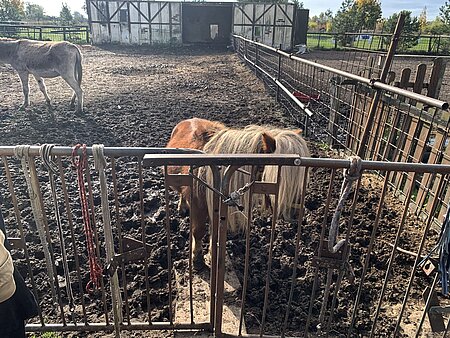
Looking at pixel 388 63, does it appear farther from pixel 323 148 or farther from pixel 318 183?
pixel 323 148

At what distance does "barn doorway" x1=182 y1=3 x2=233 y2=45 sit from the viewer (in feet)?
80.0

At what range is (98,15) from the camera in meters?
23.0

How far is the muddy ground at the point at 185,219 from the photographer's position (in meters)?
2.67

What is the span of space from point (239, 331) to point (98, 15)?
2530 centimetres

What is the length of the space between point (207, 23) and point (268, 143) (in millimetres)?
24814

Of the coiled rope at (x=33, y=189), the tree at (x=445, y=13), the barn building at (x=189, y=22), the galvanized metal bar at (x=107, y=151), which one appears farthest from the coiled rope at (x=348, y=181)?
the tree at (x=445, y=13)

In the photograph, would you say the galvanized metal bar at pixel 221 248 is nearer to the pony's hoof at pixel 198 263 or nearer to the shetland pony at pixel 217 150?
the shetland pony at pixel 217 150

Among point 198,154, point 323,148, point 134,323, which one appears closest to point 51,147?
point 198,154

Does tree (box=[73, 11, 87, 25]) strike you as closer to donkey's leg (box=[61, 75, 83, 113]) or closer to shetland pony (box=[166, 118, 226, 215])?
donkey's leg (box=[61, 75, 83, 113])

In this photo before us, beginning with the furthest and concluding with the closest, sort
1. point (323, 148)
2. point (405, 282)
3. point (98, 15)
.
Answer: point (98, 15) → point (323, 148) → point (405, 282)

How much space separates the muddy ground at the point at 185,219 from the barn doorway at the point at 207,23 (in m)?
16.0

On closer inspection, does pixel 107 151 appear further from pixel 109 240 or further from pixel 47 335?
pixel 47 335

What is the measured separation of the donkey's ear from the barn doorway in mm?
24062

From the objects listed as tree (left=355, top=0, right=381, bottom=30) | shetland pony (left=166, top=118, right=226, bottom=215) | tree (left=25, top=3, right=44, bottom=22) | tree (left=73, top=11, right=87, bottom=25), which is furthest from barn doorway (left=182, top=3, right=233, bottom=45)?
tree (left=25, top=3, right=44, bottom=22)
